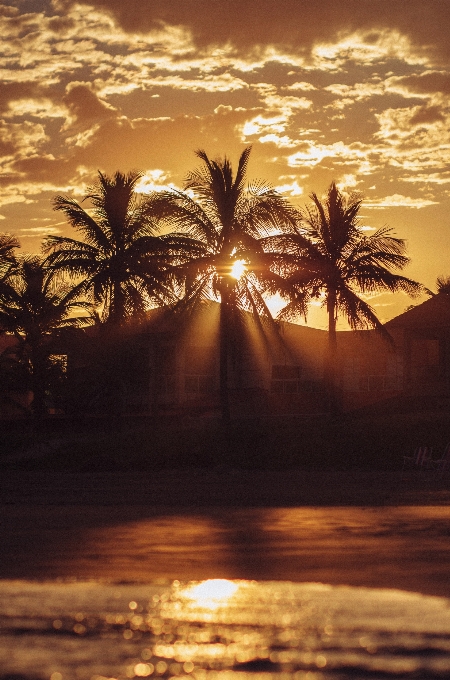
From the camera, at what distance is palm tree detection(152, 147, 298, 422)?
27875 millimetres

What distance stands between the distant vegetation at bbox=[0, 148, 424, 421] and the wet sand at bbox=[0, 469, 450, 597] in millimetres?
7580

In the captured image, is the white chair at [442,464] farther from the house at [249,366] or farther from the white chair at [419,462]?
the house at [249,366]

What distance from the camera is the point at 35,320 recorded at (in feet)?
109

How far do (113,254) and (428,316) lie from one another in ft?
41.7

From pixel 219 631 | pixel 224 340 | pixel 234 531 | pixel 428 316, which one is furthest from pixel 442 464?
pixel 219 631

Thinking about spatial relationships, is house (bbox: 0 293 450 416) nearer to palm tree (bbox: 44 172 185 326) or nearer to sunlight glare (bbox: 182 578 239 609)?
palm tree (bbox: 44 172 185 326)

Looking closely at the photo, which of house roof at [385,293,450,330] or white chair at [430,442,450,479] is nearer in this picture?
white chair at [430,442,450,479]

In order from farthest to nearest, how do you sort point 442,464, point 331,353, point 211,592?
point 331,353, point 442,464, point 211,592

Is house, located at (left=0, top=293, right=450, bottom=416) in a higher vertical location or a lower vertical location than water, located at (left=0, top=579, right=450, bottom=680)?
higher

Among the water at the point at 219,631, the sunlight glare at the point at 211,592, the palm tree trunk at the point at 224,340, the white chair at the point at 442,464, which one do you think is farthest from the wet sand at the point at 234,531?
the palm tree trunk at the point at 224,340

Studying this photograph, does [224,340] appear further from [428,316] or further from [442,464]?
[428,316]

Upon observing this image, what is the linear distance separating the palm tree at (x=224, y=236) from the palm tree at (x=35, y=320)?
644cm

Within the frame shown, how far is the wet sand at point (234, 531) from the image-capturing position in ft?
30.9

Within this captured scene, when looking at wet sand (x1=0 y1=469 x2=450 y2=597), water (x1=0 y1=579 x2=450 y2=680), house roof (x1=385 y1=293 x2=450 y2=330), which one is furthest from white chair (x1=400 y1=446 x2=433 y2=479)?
water (x1=0 y1=579 x2=450 y2=680)
